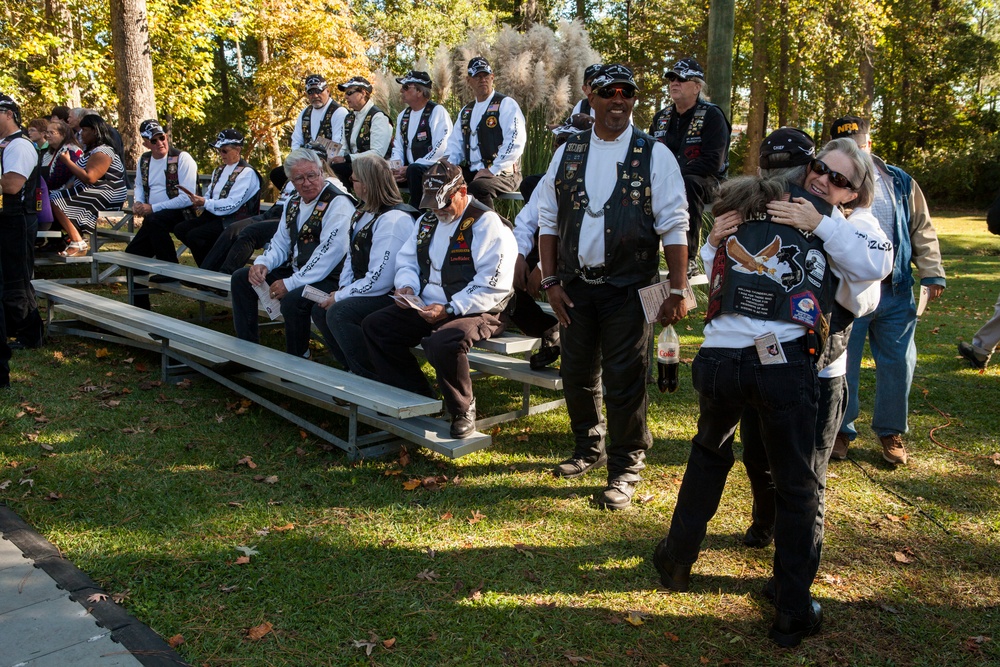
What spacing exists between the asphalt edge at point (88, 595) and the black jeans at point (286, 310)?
92.2 inches

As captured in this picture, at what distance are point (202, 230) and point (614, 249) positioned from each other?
605 centimetres

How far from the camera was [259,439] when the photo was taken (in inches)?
213

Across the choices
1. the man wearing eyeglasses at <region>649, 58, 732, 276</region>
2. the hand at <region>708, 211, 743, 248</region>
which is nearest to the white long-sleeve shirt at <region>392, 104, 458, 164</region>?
the man wearing eyeglasses at <region>649, 58, 732, 276</region>

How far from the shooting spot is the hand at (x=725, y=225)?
3.09 metres

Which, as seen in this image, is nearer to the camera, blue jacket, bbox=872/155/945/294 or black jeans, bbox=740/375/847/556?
black jeans, bbox=740/375/847/556

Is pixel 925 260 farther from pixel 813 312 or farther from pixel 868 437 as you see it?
pixel 813 312

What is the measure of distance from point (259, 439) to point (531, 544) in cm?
227

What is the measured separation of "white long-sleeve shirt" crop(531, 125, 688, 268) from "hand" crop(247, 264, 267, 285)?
3087 mm

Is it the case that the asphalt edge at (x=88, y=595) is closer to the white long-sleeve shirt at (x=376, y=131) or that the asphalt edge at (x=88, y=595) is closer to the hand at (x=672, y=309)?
the hand at (x=672, y=309)

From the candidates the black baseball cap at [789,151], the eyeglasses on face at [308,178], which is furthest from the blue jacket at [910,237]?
the eyeglasses on face at [308,178]

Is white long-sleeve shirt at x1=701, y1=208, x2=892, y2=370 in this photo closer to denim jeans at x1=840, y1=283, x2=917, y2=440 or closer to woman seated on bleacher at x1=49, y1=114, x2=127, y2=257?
denim jeans at x1=840, y1=283, x2=917, y2=440

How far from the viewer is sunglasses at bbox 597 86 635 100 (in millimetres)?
4074

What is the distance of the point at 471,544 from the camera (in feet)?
13.2

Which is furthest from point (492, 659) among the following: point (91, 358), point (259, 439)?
point (91, 358)
